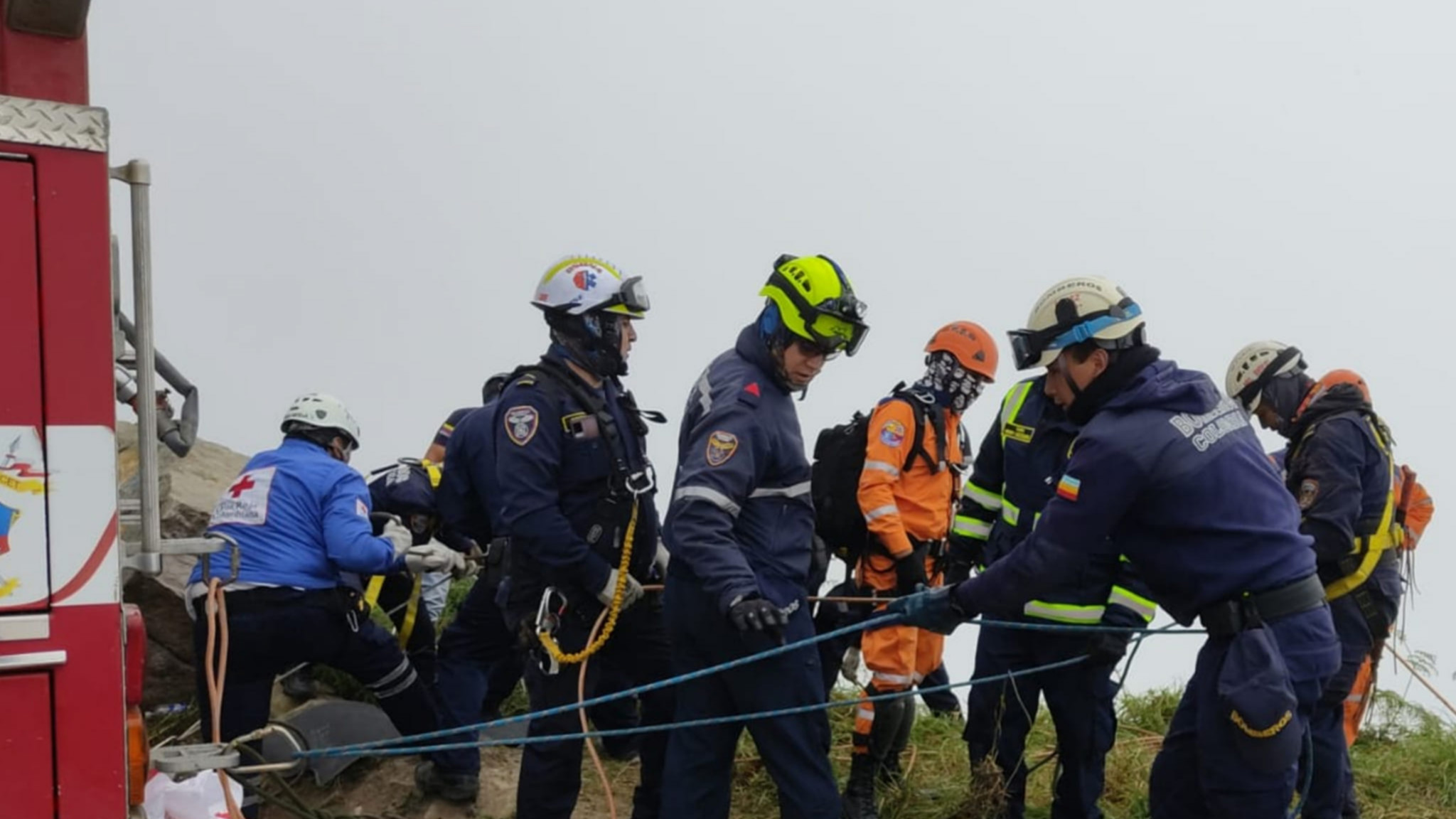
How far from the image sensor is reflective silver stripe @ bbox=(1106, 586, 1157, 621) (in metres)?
5.46

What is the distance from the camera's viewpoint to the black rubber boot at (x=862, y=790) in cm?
595

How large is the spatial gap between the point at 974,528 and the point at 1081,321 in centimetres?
176

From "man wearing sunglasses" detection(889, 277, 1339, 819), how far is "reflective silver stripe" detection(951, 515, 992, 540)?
4.67 ft

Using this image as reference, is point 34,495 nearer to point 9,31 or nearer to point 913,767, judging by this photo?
point 9,31

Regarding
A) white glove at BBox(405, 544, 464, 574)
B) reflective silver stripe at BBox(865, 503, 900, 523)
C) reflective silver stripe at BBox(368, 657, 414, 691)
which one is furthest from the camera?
reflective silver stripe at BBox(865, 503, 900, 523)

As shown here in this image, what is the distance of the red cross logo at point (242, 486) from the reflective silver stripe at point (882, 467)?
2.60 metres

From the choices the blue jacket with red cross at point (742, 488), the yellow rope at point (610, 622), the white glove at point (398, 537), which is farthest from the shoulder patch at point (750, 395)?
the white glove at point (398, 537)

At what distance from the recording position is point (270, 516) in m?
5.62

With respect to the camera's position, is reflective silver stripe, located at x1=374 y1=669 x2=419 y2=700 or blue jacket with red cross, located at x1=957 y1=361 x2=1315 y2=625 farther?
reflective silver stripe, located at x1=374 y1=669 x2=419 y2=700

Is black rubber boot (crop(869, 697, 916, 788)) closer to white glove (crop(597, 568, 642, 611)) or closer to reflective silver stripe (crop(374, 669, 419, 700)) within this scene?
white glove (crop(597, 568, 642, 611))

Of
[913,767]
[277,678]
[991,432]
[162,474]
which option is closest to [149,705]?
[277,678]

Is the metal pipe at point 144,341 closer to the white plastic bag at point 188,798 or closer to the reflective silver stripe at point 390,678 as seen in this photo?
the white plastic bag at point 188,798

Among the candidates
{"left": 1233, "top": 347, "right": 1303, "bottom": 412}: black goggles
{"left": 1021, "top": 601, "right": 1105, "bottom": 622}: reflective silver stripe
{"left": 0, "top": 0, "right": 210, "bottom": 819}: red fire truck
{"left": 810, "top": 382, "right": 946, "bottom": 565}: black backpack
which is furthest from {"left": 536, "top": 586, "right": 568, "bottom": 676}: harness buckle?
{"left": 1233, "top": 347, "right": 1303, "bottom": 412}: black goggles

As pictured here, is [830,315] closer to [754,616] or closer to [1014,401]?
[754,616]
